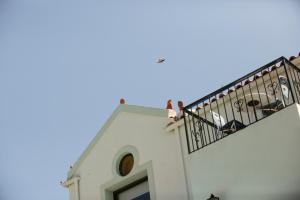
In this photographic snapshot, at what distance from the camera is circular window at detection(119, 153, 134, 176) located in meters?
12.8

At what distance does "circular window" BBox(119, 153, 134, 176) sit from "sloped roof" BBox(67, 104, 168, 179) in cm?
106

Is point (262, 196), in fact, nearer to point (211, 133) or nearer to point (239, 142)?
point (239, 142)

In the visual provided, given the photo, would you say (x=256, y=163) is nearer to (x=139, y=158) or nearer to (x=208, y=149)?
(x=208, y=149)

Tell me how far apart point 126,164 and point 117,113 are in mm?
1338

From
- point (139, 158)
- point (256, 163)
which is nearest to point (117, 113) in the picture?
point (139, 158)

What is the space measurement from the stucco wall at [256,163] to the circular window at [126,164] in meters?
2.75

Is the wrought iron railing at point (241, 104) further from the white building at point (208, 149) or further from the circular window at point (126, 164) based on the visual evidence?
the circular window at point (126, 164)

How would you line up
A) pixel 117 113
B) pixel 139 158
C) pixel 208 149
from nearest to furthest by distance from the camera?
pixel 208 149 < pixel 139 158 < pixel 117 113

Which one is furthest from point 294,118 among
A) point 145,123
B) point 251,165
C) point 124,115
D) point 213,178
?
point 124,115

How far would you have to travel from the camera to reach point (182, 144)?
37.6 ft

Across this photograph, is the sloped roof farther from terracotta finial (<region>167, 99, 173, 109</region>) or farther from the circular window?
A: the circular window

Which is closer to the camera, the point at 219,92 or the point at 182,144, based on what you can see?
the point at 219,92

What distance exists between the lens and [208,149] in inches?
399

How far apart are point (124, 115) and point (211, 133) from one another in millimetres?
2928
